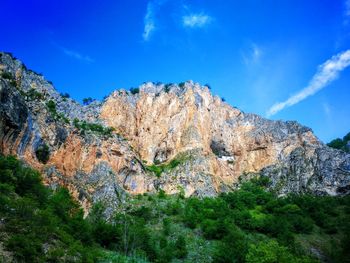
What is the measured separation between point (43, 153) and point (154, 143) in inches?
1851

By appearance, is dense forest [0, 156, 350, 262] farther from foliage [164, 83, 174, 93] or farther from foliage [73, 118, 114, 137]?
foliage [164, 83, 174, 93]

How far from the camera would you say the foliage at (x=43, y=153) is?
5806 centimetres

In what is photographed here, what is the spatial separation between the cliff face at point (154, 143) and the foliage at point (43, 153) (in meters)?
0.72

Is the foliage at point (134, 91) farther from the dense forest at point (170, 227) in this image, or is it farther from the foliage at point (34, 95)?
the dense forest at point (170, 227)

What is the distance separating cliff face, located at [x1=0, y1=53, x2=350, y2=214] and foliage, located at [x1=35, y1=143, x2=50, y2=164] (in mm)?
721

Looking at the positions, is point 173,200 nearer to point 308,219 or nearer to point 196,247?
point 196,247

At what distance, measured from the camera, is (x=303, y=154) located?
332ft

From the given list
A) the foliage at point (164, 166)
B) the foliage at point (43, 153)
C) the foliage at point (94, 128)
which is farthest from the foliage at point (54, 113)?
the foliage at point (164, 166)

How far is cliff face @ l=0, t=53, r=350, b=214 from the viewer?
61.0 meters

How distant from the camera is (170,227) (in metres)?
64.2

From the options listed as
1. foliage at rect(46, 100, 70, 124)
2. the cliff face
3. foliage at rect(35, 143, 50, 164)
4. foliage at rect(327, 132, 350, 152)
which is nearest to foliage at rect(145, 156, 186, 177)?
the cliff face

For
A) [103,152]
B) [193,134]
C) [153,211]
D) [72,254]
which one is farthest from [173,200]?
[72,254]

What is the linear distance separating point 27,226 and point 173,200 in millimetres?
52469

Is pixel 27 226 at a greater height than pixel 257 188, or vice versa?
pixel 257 188
